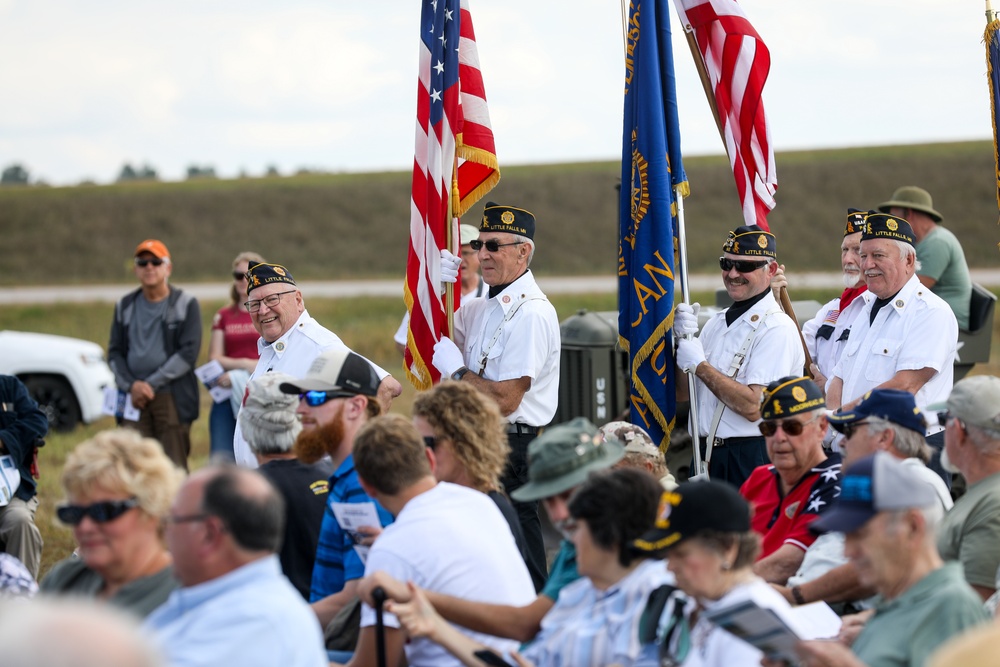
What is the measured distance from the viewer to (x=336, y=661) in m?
4.25

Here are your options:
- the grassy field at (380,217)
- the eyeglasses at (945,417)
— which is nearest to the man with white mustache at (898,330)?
the eyeglasses at (945,417)

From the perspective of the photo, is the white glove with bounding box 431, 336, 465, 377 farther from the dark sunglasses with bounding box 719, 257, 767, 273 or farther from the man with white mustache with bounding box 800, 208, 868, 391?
the man with white mustache with bounding box 800, 208, 868, 391

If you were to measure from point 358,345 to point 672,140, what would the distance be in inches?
593

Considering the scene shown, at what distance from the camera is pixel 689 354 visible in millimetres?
6281

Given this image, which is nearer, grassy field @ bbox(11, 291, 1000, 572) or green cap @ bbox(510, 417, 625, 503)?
green cap @ bbox(510, 417, 625, 503)

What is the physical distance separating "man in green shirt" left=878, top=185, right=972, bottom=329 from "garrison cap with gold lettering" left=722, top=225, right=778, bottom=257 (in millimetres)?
1862

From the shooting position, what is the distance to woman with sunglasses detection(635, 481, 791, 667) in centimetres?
323

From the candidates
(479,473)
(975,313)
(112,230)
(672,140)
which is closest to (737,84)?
(672,140)

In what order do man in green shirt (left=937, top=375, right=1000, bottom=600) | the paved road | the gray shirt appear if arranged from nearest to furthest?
man in green shirt (left=937, top=375, right=1000, bottom=600)
the gray shirt
the paved road

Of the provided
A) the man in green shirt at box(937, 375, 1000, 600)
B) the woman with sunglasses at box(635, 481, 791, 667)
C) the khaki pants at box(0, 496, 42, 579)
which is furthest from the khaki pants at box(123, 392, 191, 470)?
the woman with sunglasses at box(635, 481, 791, 667)

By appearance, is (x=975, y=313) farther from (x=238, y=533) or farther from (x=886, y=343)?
(x=238, y=533)

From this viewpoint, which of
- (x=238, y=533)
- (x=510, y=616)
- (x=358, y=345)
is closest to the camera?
(x=238, y=533)

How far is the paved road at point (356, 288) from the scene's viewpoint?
2947cm

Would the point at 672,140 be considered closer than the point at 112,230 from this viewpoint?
Yes
